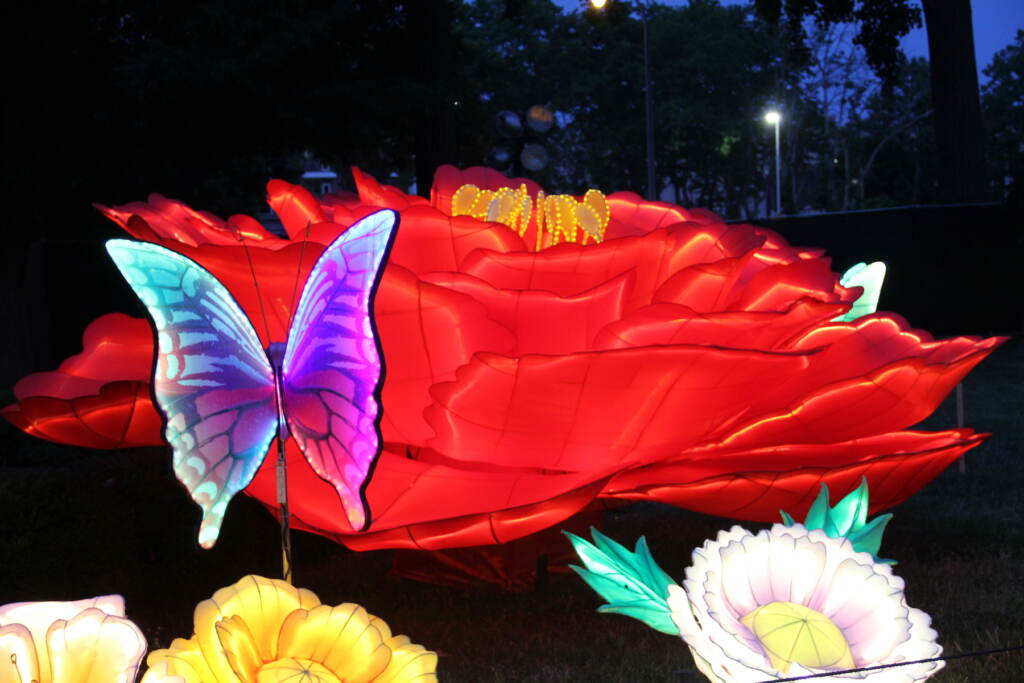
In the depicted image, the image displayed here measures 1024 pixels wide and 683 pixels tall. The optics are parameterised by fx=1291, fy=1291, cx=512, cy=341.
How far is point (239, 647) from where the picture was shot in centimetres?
227

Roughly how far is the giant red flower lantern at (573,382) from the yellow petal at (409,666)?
1.91 ft

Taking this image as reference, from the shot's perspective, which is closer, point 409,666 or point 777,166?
point 409,666

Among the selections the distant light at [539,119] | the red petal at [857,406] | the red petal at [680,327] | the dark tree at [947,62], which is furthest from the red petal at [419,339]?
the dark tree at [947,62]

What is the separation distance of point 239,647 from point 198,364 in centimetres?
59

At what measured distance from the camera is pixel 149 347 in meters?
3.47

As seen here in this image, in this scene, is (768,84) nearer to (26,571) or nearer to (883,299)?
(883,299)

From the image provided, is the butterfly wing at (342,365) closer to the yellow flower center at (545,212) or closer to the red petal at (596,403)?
the red petal at (596,403)

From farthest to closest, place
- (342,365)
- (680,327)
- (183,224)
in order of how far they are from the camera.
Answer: (183,224), (680,327), (342,365)

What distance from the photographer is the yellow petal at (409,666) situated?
94.0 inches

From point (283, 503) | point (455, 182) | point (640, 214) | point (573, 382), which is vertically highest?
point (455, 182)

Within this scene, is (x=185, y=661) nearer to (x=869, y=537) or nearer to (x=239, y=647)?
(x=239, y=647)

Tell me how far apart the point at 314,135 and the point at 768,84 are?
3801 centimetres

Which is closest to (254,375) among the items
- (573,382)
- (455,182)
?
(573,382)

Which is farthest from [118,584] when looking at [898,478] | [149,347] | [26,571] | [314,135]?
[314,135]
